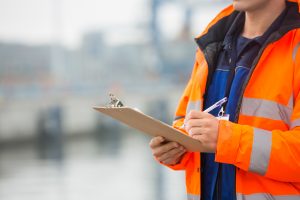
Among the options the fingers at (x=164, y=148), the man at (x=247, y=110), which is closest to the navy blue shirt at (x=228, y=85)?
the man at (x=247, y=110)

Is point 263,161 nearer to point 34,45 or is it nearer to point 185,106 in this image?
point 185,106

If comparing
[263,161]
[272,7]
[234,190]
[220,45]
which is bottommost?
[234,190]

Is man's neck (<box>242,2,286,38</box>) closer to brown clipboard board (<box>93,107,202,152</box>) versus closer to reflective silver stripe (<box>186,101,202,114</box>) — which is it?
reflective silver stripe (<box>186,101,202,114</box>)

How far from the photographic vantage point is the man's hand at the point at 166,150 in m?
2.11

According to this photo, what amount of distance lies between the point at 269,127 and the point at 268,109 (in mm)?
61

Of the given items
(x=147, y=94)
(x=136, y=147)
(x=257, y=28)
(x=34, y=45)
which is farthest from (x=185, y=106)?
(x=34, y=45)

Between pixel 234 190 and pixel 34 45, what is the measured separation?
24.6 meters

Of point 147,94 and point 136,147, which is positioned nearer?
point 136,147

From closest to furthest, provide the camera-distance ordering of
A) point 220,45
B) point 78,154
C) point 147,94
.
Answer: point 220,45 → point 78,154 → point 147,94

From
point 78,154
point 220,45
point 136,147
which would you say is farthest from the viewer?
point 136,147

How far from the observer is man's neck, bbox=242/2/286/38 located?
2100 mm

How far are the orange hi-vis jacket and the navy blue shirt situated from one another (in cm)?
4

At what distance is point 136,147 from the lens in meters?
15.6

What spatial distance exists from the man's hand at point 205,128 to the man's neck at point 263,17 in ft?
1.35
